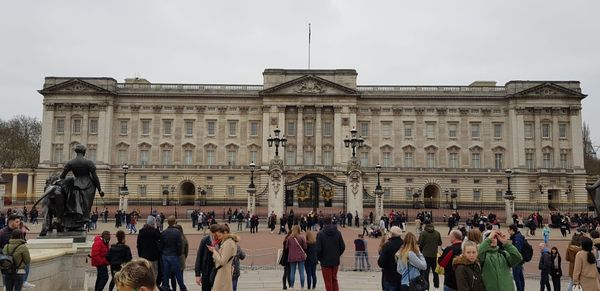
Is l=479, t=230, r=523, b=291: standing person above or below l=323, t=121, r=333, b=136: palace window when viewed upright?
below

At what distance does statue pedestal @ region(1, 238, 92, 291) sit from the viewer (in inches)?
396

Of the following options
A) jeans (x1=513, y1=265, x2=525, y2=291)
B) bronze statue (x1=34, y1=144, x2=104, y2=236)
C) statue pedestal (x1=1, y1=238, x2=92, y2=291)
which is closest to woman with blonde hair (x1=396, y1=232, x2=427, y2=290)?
jeans (x1=513, y1=265, x2=525, y2=291)

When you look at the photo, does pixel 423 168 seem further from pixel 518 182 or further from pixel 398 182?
pixel 518 182

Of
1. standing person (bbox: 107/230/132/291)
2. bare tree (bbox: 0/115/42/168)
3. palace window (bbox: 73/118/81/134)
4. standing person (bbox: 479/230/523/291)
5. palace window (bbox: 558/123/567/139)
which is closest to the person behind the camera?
standing person (bbox: 479/230/523/291)

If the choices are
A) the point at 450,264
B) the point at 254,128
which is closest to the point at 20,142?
the point at 254,128

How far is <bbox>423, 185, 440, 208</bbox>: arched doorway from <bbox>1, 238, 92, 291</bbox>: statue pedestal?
172 feet

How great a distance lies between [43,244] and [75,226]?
129 cm

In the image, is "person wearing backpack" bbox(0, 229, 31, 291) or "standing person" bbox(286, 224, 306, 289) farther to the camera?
"standing person" bbox(286, 224, 306, 289)

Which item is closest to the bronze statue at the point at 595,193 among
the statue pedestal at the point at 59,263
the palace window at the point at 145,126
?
the statue pedestal at the point at 59,263

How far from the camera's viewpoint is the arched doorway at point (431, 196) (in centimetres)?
6038

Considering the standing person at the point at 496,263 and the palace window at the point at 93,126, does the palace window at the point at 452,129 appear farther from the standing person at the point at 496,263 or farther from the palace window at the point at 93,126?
the standing person at the point at 496,263

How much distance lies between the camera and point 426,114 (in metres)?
63.2

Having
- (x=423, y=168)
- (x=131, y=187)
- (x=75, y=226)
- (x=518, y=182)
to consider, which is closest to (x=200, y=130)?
(x=131, y=187)

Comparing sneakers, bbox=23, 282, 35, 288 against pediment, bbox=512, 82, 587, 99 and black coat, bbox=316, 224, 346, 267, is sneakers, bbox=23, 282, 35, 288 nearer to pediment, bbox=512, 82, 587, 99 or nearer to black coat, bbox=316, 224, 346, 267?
black coat, bbox=316, 224, 346, 267
